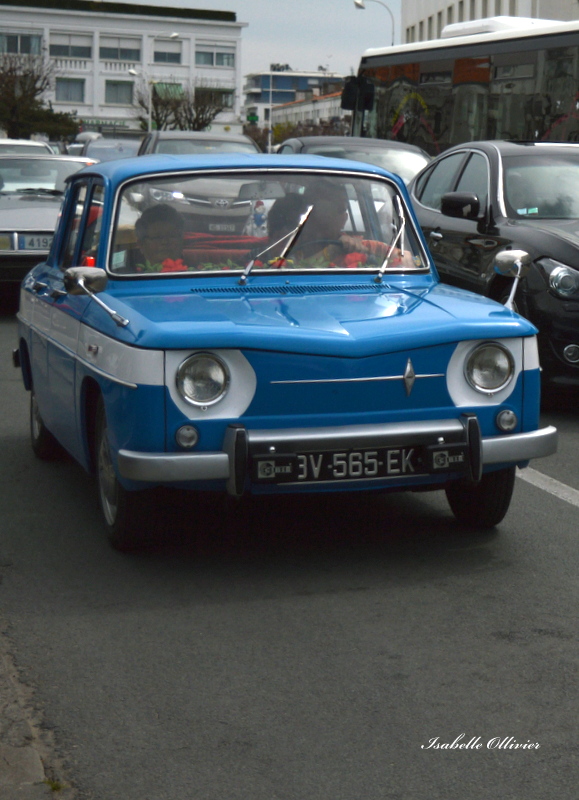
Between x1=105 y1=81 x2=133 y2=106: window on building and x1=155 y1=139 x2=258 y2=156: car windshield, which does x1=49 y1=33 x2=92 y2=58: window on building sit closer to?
x1=105 y1=81 x2=133 y2=106: window on building

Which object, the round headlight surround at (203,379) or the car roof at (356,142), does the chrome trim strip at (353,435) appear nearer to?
the round headlight surround at (203,379)

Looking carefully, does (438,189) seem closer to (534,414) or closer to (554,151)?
(554,151)

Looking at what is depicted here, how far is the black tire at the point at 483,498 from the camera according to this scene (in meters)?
5.60

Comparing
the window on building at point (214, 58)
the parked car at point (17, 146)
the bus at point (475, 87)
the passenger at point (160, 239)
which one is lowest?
the parked car at point (17, 146)

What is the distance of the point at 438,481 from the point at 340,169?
6.14ft

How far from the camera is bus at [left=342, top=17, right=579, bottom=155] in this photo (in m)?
19.4

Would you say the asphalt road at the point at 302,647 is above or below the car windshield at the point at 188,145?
below

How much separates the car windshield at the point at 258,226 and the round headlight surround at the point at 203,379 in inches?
42.2

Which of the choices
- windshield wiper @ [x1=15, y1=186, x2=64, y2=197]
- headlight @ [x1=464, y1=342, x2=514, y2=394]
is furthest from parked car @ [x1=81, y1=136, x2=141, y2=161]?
headlight @ [x1=464, y1=342, x2=514, y2=394]

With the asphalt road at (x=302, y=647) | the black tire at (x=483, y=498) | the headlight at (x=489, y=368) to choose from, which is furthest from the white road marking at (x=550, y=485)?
the headlight at (x=489, y=368)

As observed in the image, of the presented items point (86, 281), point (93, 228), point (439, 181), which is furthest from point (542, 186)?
point (86, 281)

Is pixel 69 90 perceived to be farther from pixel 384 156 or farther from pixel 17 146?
pixel 384 156

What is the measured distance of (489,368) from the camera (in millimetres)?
5184

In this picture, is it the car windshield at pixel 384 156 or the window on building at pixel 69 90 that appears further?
the window on building at pixel 69 90
